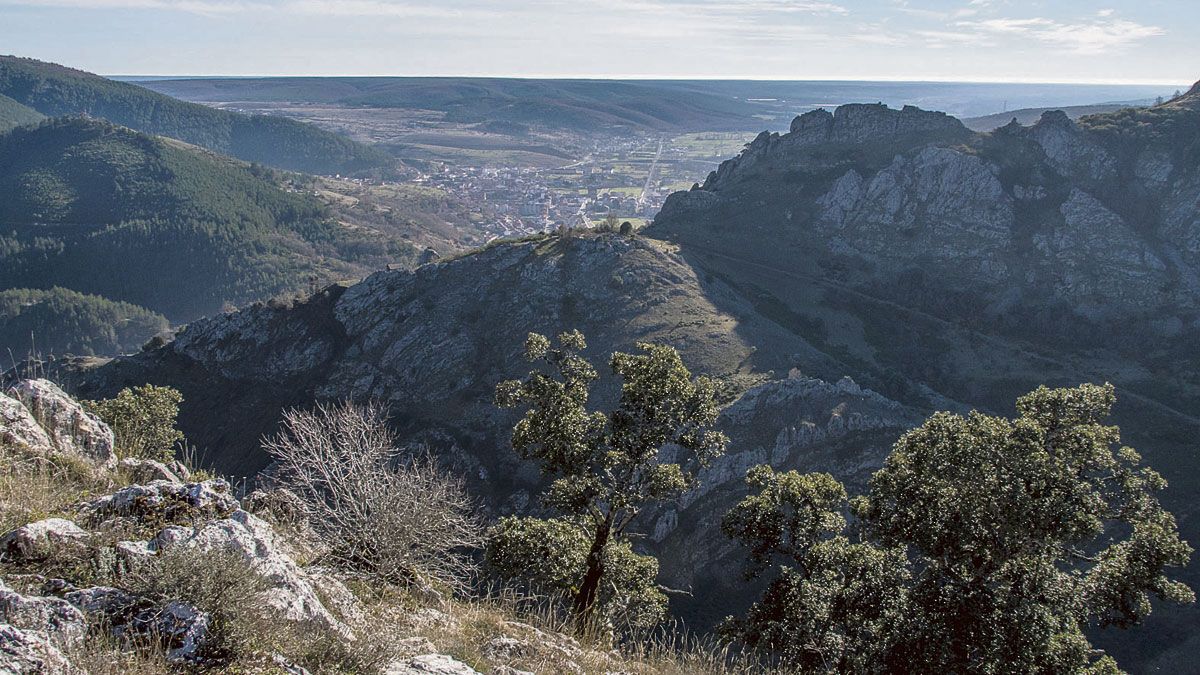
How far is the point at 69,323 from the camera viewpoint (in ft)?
467

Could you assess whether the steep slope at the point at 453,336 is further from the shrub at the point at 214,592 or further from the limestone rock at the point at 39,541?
the shrub at the point at 214,592

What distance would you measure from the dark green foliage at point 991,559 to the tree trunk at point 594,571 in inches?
166

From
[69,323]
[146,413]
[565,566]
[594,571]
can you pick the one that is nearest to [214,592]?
[565,566]

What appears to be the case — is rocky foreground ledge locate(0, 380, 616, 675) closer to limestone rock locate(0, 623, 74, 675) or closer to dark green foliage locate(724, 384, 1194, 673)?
limestone rock locate(0, 623, 74, 675)

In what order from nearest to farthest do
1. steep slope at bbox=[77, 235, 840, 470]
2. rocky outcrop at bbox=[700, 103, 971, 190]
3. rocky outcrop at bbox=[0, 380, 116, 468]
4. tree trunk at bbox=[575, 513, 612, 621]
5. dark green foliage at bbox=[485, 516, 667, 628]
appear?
rocky outcrop at bbox=[0, 380, 116, 468], tree trunk at bbox=[575, 513, 612, 621], dark green foliage at bbox=[485, 516, 667, 628], steep slope at bbox=[77, 235, 840, 470], rocky outcrop at bbox=[700, 103, 971, 190]

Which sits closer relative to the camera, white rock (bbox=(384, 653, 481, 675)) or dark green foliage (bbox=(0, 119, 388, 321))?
white rock (bbox=(384, 653, 481, 675))

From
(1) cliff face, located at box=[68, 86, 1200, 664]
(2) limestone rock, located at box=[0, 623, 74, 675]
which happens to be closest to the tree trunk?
(2) limestone rock, located at box=[0, 623, 74, 675]

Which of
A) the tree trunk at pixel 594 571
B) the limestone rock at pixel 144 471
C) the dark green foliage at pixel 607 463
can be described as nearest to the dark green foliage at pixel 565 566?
the dark green foliage at pixel 607 463

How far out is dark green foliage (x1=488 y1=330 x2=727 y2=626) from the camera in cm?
1697

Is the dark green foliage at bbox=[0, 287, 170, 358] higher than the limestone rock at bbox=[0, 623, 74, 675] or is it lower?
lower

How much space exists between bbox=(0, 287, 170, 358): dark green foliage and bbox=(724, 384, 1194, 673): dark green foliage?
16144 cm

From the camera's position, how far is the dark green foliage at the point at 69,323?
457 ft

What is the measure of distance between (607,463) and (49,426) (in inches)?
439

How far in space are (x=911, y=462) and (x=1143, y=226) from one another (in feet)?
346
